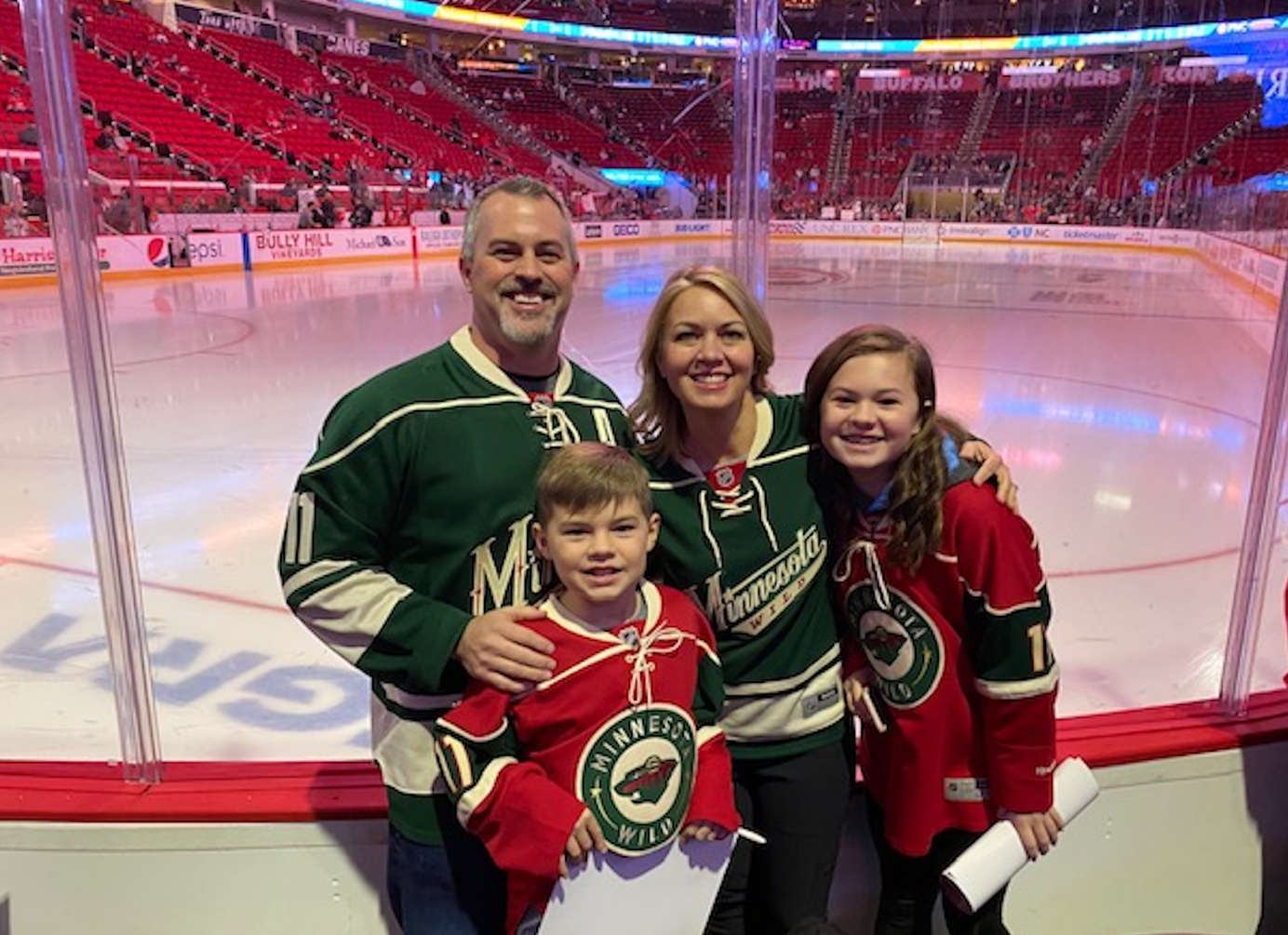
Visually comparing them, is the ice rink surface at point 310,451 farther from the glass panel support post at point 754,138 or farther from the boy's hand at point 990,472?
the boy's hand at point 990,472

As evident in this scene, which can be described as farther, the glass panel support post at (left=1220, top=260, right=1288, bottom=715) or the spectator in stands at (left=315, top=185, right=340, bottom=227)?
the spectator in stands at (left=315, top=185, right=340, bottom=227)

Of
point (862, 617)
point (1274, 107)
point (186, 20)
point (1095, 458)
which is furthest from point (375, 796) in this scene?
point (186, 20)

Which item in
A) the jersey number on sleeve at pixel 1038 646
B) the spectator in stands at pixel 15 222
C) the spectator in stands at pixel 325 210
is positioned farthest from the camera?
the spectator in stands at pixel 325 210

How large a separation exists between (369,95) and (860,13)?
589 inches

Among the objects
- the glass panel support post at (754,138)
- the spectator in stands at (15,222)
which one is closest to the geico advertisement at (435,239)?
the spectator in stands at (15,222)

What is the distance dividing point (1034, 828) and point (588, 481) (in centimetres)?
71

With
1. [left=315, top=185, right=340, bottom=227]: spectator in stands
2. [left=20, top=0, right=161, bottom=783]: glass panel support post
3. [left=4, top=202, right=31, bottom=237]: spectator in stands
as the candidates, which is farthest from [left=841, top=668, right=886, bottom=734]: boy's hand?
[left=315, top=185, right=340, bottom=227]: spectator in stands

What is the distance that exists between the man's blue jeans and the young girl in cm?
52

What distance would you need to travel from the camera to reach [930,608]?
1243mm

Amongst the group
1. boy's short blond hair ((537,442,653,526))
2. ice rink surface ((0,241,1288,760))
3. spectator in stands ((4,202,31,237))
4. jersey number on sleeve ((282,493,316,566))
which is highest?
spectator in stands ((4,202,31,237))

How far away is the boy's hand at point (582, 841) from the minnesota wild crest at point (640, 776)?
0.01 metres

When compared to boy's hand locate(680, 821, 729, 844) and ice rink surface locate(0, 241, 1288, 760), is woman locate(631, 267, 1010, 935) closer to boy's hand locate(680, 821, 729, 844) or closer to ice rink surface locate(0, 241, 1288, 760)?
boy's hand locate(680, 821, 729, 844)

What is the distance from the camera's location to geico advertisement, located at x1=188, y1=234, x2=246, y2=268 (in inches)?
471

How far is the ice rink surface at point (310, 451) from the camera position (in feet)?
7.47
